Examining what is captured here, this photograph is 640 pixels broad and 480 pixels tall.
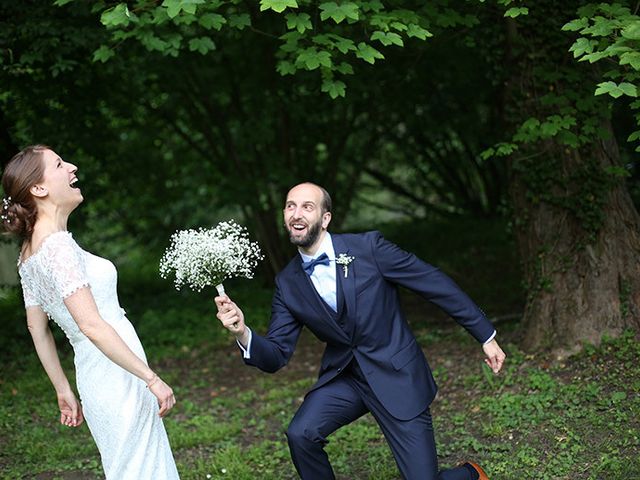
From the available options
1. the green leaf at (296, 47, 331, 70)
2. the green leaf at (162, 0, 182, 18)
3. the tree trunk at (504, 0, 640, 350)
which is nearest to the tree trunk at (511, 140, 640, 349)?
the tree trunk at (504, 0, 640, 350)

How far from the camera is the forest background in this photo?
530cm

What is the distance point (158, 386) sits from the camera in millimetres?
3482

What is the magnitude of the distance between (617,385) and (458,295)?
2.11 metres

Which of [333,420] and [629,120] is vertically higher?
[629,120]

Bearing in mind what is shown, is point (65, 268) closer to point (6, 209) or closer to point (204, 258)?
point (6, 209)

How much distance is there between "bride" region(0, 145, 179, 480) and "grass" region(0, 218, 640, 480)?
1.64 m

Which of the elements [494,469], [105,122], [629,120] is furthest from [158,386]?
[629,120]

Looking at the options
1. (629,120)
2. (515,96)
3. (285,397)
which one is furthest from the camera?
(629,120)

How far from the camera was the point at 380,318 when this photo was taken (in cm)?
429

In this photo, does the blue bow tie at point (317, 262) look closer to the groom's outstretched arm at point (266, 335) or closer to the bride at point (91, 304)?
the groom's outstretched arm at point (266, 335)

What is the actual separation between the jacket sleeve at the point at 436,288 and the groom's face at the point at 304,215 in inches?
15.8

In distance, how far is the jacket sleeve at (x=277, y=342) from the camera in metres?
4.15

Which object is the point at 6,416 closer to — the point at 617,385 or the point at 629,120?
the point at 617,385

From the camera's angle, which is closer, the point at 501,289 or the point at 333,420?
the point at 333,420
